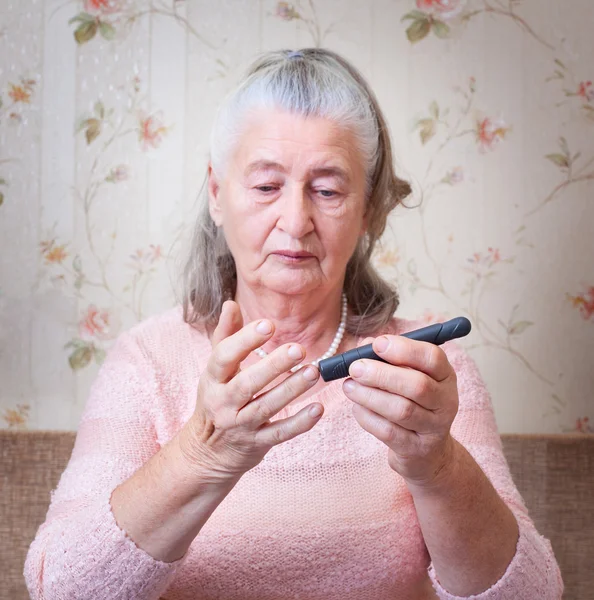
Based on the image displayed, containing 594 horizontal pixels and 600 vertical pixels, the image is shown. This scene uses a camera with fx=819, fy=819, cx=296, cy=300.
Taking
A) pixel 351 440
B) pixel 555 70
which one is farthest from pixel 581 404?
pixel 351 440

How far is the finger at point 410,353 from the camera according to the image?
86 centimetres

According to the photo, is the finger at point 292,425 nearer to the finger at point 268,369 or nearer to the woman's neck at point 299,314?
the finger at point 268,369

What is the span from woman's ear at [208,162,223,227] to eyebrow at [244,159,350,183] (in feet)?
0.42

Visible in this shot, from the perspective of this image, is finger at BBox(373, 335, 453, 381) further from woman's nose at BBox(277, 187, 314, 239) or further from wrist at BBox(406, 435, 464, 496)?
woman's nose at BBox(277, 187, 314, 239)

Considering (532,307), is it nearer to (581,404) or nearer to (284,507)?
(581,404)

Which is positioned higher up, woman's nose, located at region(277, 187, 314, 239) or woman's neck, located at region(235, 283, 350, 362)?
woman's nose, located at region(277, 187, 314, 239)

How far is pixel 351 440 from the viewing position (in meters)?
1.26

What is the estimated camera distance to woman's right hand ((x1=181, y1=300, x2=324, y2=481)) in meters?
0.86

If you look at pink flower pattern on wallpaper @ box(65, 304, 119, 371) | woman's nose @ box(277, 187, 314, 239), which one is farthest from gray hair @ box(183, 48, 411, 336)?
pink flower pattern on wallpaper @ box(65, 304, 119, 371)

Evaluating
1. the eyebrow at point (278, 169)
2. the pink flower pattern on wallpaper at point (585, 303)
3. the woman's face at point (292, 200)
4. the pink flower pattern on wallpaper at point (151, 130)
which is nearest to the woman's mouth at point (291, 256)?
the woman's face at point (292, 200)

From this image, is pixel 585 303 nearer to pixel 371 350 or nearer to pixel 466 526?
pixel 466 526

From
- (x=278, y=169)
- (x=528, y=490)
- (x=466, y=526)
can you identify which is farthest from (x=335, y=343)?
(x=528, y=490)

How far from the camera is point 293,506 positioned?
3.94 ft

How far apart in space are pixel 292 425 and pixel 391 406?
113mm
